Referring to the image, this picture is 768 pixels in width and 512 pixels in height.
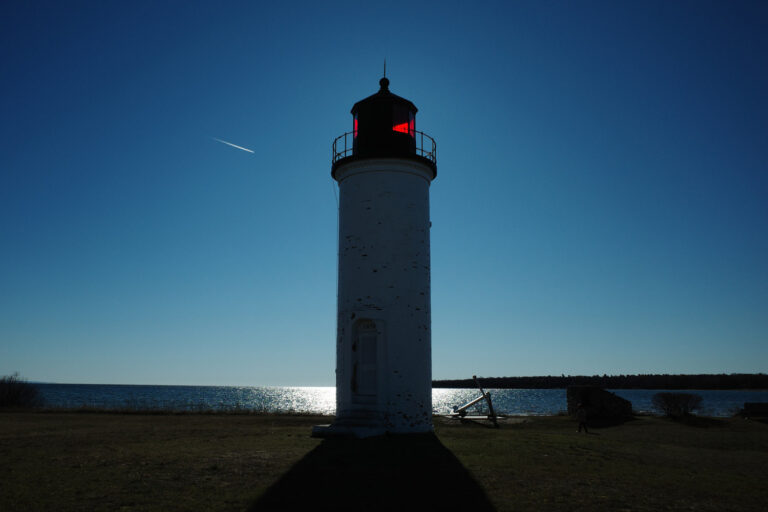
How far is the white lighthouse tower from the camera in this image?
1686 centimetres

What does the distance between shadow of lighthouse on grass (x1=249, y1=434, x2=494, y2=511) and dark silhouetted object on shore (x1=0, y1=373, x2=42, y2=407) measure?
25751mm

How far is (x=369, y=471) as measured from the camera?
9.67m

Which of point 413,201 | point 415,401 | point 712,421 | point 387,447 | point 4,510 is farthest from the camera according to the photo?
point 712,421

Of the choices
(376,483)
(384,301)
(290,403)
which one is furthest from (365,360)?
(290,403)

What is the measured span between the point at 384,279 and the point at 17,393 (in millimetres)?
25038

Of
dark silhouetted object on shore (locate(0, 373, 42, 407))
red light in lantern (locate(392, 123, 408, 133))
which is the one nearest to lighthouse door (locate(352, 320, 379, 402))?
red light in lantern (locate(392, 123, 408, 133))

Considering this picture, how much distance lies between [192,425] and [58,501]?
38.2ft

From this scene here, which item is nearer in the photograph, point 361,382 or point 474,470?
point 474,470

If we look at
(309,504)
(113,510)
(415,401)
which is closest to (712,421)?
(415,401)

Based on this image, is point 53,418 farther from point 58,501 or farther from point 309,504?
point 309,504

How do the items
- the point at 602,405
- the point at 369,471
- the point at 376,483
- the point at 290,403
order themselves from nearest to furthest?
1. the point at 376,483
2. the point at 369,471
3. the point at 602,405
4. the point at 290,403

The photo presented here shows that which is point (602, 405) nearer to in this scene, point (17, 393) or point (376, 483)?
point (376, 483)

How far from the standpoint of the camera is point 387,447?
12984 millimetres

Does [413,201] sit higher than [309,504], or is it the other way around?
[413,201]
